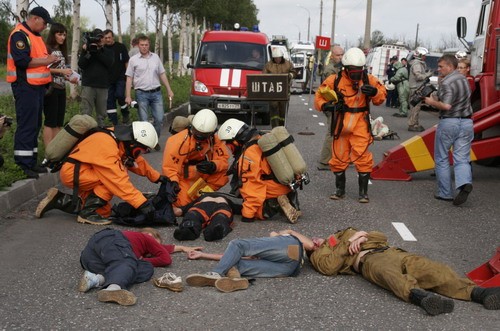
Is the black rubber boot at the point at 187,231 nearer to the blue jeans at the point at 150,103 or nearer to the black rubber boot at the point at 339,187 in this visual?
the black rubber boot at the point at 339,187

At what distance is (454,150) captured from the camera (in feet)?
30.6

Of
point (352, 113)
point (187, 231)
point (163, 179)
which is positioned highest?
point (352, 113)

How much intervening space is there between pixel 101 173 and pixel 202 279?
2406 mm

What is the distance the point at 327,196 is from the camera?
945 centimetres

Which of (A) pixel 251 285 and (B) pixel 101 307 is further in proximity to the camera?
(A) pixel 251 285

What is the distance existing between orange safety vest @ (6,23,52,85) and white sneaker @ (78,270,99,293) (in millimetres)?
4402

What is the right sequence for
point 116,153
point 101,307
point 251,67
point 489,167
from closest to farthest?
point 101,307 → point 116,153 → point 489,167 → point 251,67

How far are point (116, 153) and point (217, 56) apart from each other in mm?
11105

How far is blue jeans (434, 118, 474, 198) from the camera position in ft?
30.0

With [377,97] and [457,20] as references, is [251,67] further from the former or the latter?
[377,97]

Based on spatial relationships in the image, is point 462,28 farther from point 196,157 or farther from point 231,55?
point 196,157

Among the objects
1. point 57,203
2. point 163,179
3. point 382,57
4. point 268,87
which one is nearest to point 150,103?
point 268,87

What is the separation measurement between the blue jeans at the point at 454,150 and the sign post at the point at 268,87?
Result: 5.30m

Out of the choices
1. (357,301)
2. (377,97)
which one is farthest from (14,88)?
(357,301)
